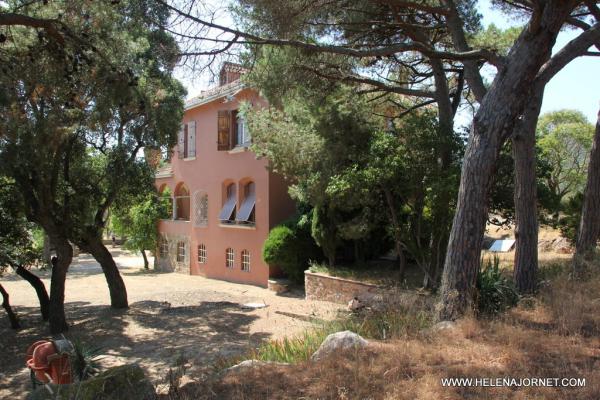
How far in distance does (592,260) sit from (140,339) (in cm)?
898

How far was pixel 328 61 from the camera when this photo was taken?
11.2m

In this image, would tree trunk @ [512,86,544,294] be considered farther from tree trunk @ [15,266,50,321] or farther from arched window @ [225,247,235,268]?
arched window @ [225,247,235,268]

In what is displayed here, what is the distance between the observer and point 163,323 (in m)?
11.8

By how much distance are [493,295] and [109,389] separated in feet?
17.0

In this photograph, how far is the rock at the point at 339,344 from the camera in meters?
5.17

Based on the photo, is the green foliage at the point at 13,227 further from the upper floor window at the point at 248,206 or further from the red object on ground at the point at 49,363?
the upper floor window at the point at 248,206

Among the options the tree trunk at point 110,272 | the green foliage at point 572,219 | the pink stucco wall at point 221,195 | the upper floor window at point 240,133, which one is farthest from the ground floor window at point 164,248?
the green foliage at point 572,219

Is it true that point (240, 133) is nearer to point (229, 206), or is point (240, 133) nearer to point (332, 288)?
point (229, 206)

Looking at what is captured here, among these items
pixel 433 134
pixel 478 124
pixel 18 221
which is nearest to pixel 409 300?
pixel 478 124

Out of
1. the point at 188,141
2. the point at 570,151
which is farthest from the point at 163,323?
the point at 570,151

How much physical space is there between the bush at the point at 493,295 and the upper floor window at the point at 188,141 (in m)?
16.3

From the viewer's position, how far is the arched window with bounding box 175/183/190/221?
77.5ft

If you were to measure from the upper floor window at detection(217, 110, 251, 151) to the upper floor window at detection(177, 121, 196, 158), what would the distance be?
8.98ft

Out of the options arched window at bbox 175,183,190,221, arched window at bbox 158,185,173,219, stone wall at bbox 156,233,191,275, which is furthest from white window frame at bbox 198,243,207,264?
arched window at bbox 158,185,173,219
